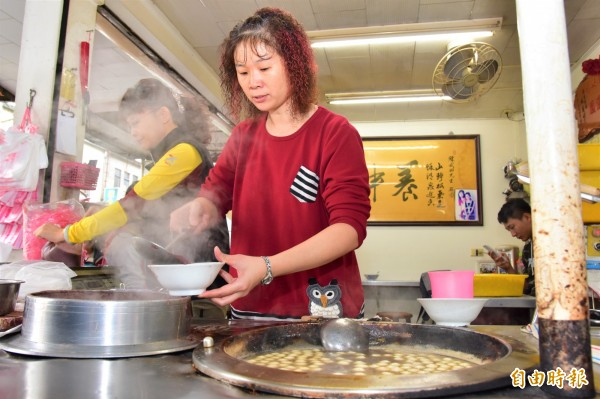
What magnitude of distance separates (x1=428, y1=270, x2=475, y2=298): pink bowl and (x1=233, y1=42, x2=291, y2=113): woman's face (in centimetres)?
84

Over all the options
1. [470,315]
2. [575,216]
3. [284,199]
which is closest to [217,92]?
[284,199]

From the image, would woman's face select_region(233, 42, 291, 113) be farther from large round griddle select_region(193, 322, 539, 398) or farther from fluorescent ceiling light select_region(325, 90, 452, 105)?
fluorescent ceiling light select_region(325, 90, 452, 105)

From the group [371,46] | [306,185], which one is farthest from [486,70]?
[306,185]

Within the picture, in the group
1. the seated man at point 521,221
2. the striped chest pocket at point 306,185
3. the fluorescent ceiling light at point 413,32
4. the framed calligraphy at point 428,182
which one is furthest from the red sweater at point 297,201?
the framed calligraphy at point 428,182

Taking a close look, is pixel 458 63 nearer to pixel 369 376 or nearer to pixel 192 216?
pixel 192 216

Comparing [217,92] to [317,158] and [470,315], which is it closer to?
[317,158]

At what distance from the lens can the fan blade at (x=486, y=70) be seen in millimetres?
4496

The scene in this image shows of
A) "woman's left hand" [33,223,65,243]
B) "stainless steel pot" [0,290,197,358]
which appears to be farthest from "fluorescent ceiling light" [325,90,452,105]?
"stainless steel pot" [0,290,197,358]

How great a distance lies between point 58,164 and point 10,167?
0.47m

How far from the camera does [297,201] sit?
1667 mm

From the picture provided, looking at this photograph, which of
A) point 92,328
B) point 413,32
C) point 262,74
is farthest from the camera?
point 413,32

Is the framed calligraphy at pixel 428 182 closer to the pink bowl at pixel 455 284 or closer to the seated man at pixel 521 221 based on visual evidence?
the seated man at pixel 521 221

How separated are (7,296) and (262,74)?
104 cm

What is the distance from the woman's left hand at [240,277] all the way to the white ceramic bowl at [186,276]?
0.03 meters
